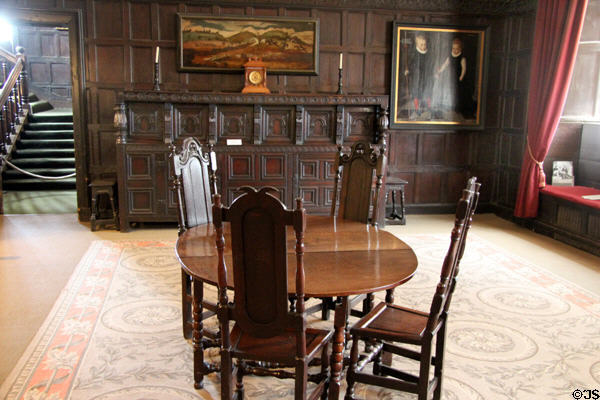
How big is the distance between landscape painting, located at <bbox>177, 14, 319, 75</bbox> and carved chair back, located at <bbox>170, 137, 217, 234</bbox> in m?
3.24

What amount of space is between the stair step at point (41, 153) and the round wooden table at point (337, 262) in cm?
691

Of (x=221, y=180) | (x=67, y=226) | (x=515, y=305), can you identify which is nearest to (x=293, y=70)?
(x=221, y=180)

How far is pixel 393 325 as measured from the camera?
2.53m

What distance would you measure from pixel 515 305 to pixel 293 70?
4.10m

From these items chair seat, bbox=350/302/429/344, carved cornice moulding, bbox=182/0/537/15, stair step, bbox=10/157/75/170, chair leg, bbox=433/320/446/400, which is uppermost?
carved cornice moulding, bbox=182/0/537/15

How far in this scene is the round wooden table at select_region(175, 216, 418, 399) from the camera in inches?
91.3

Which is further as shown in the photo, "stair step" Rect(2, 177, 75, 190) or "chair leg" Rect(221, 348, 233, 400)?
"stair step" Rect(2, 177, 75, 190)

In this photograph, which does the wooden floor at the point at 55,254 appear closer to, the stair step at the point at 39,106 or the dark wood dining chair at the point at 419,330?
the dark wood dining chair at the point at 419,330

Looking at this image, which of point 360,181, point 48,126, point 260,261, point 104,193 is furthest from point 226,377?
point 48,126

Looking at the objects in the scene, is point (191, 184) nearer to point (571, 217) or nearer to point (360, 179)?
point (360, 179)

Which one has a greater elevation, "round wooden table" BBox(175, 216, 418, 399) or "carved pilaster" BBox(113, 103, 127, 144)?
"carved pilaster" BBox(113, 103, 127, 144)

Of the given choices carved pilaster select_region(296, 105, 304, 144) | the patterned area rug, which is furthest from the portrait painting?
the patterned area rug

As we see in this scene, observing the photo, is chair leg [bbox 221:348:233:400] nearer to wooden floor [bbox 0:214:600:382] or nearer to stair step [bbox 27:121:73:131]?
wooden floor [bbox 0:214:600:382]

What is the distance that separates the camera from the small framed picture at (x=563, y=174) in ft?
20.9
